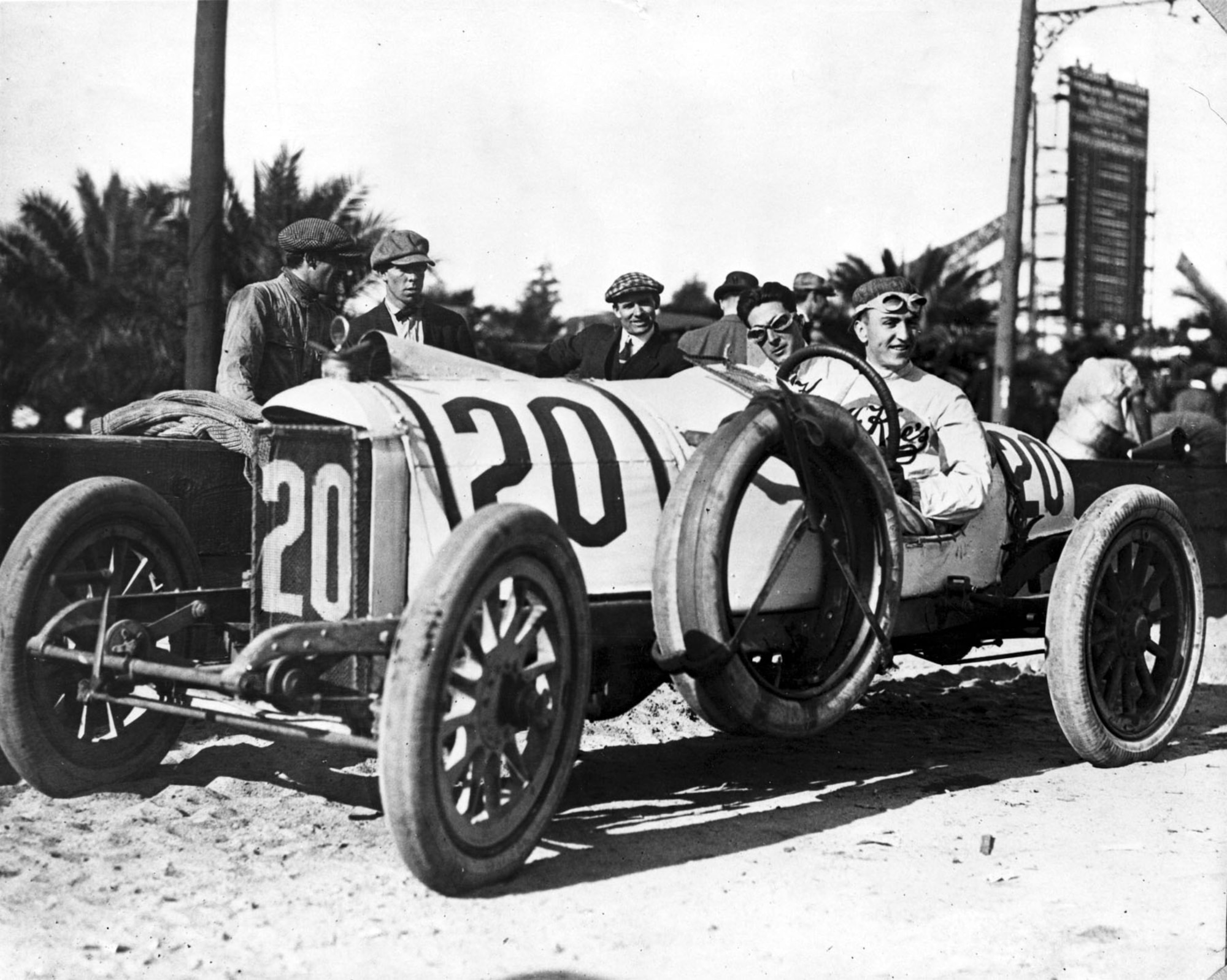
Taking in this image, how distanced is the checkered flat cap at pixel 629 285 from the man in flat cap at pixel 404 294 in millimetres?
798

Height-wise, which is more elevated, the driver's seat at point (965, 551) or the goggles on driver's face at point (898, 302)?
the goggles on driver's face at point (898, 302)

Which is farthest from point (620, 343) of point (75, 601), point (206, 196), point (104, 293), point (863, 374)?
point (104, 293)

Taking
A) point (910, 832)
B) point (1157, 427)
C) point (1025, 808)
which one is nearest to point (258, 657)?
point (910, 832)

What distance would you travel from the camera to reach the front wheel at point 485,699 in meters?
3.22

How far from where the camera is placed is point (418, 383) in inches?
165

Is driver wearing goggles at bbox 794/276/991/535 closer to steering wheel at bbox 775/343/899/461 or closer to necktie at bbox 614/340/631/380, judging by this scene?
steering wheel at bbox 775/343/899/461

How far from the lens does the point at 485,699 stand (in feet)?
11.4

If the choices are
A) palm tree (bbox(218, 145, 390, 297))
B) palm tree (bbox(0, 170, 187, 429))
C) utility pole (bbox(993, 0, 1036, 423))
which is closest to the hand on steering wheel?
utility pole (bbox(993, 0, 1036, 423))

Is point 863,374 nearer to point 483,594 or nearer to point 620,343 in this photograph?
point 620,343

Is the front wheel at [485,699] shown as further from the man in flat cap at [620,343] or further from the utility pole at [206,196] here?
the utility pole at [206,196]

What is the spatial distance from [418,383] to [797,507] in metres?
1.32

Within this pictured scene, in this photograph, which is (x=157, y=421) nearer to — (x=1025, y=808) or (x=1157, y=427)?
(x=1025, y=808)

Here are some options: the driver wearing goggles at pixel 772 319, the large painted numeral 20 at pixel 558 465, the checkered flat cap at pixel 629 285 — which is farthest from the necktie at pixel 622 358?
the large painted numeral 20 at pixel 558 465

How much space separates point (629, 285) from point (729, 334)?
1.35m
